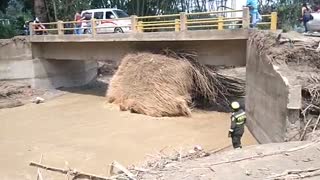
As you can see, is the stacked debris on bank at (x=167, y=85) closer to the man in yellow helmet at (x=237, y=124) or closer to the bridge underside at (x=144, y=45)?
the bridge underside at (x=144, y=45)

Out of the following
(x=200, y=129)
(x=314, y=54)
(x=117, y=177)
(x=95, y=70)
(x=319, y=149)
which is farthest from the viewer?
(x=95, y=70)

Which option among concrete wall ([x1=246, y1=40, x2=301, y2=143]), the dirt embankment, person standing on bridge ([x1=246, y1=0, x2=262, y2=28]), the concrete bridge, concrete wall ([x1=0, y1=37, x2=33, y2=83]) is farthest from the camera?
concrete wall ([x1=0, y1=37, x2=33, y2=83])

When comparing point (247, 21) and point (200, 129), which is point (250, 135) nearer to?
point (200, 129)

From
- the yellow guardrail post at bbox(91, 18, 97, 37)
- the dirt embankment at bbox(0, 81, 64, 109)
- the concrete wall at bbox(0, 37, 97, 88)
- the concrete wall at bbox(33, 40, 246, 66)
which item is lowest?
the dirt embankment at bbox(0, 81, 64, 109)

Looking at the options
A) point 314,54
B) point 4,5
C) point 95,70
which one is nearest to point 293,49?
point 314,54

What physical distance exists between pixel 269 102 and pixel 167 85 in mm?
5719

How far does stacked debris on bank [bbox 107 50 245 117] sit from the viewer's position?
15.8 meters

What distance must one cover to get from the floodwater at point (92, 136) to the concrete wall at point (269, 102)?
0.77 m

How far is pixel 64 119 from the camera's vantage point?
16578mm

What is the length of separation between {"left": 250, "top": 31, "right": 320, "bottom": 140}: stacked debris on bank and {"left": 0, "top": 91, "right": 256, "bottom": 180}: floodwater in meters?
2.47

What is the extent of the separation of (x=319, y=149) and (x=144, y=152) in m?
5.49

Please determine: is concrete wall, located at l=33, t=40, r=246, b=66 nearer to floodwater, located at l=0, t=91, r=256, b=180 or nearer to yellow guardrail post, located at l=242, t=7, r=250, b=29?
yellow guardrail post, located at l=242, t=7, r=250, b=29

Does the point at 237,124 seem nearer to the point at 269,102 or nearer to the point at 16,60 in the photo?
the point at 269,102

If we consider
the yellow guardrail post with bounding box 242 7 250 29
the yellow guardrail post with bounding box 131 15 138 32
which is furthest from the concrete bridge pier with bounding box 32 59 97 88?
the yellow guardrail post with bounding box 242 7 250 29
